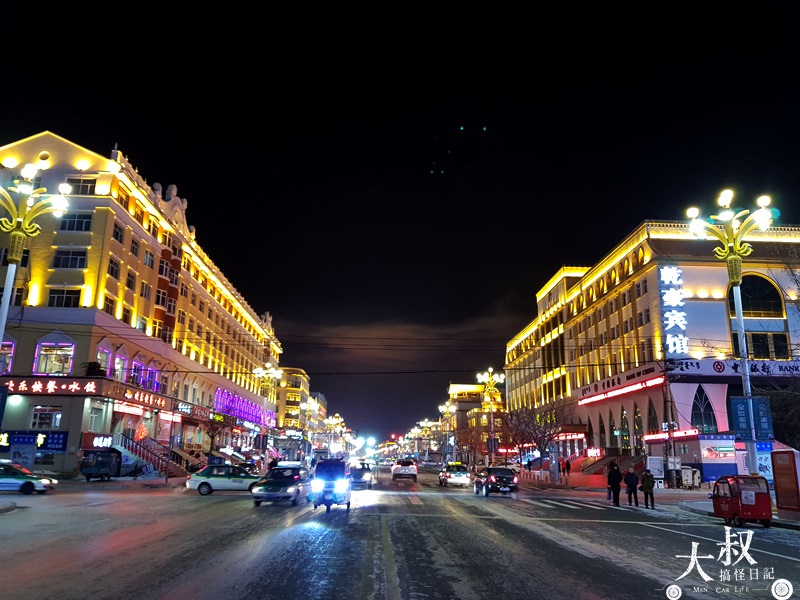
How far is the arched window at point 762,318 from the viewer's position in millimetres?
48188

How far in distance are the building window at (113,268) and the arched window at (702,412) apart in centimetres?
4674

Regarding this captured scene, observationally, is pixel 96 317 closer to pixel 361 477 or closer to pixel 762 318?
pixel 361 477

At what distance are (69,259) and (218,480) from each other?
22.1 meters

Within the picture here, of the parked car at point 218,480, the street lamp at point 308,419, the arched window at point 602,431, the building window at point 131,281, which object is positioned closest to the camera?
the parked car at point 218,480

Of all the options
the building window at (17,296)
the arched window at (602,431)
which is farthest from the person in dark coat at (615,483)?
the building window at (17,296)

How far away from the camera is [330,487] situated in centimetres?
1980

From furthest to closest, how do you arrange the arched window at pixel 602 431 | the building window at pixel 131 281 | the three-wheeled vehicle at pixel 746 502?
the arched window at pixel 602 431 < the building window at pixel 131 281 < the three-wheeled vehicle at pixel 746 502

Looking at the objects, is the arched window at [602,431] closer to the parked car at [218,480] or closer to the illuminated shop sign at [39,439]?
the parked car at [218,480]

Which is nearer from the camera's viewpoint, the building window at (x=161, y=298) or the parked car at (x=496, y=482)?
the parked car at (x=496, y=482)

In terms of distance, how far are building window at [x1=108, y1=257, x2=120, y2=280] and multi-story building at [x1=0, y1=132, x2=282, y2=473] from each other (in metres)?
0.14

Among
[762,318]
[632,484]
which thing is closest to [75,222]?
[632,484]

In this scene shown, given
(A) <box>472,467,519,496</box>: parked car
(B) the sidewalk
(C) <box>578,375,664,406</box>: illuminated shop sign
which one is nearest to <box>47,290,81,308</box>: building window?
(A) <box>472,467,519,496</box>: parked car

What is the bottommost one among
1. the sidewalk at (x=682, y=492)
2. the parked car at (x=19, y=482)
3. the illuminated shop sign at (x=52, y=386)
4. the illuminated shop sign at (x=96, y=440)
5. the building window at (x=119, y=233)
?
the sidewalk at (x=682, y=492)

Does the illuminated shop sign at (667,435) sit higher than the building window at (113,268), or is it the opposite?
the building window at (113,268)
